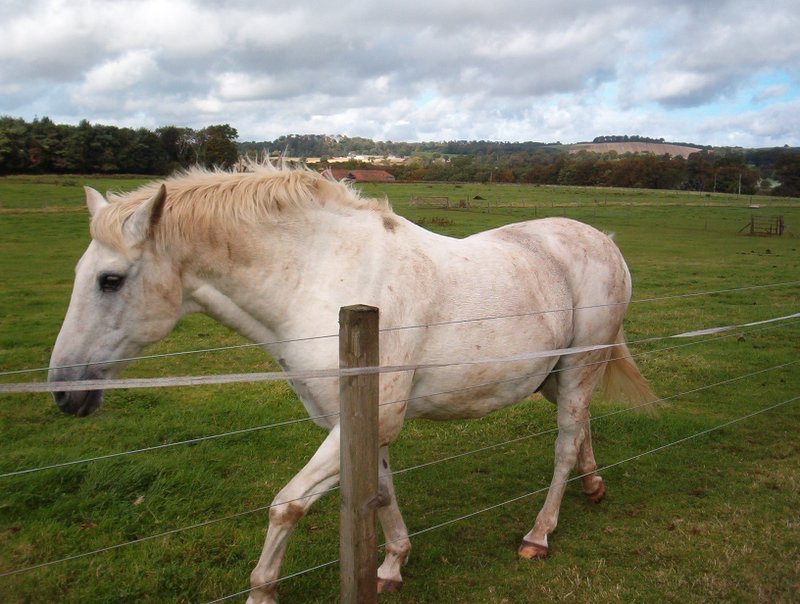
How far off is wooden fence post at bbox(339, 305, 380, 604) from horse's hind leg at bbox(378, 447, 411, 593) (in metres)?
1.24

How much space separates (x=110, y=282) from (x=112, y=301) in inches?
3.7

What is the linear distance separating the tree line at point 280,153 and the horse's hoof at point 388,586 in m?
2.69

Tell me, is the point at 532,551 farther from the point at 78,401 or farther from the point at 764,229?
the point at 764,229

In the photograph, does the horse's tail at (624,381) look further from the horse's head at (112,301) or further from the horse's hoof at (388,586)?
the horse's head at (112,301)

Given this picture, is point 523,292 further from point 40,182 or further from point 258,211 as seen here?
point 40,182

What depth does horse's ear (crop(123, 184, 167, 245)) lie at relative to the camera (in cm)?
301

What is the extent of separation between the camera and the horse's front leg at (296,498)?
296 cm

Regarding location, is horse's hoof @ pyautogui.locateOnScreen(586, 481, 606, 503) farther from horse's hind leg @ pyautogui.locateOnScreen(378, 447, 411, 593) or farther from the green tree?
the green tree

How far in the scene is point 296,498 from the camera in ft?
9.68

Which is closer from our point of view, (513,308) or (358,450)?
(358,450)

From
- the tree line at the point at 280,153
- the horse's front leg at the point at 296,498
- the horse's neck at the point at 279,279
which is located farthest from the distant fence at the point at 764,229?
the horse's front leg at the point at 296,498

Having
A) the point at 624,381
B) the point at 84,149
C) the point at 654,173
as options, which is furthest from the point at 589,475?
the point at 654,173

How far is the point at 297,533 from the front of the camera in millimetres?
4355

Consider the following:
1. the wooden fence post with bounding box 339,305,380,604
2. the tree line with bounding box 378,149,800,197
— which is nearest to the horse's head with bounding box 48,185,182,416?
the wooden fence post with bounding box 339,305,380,604
